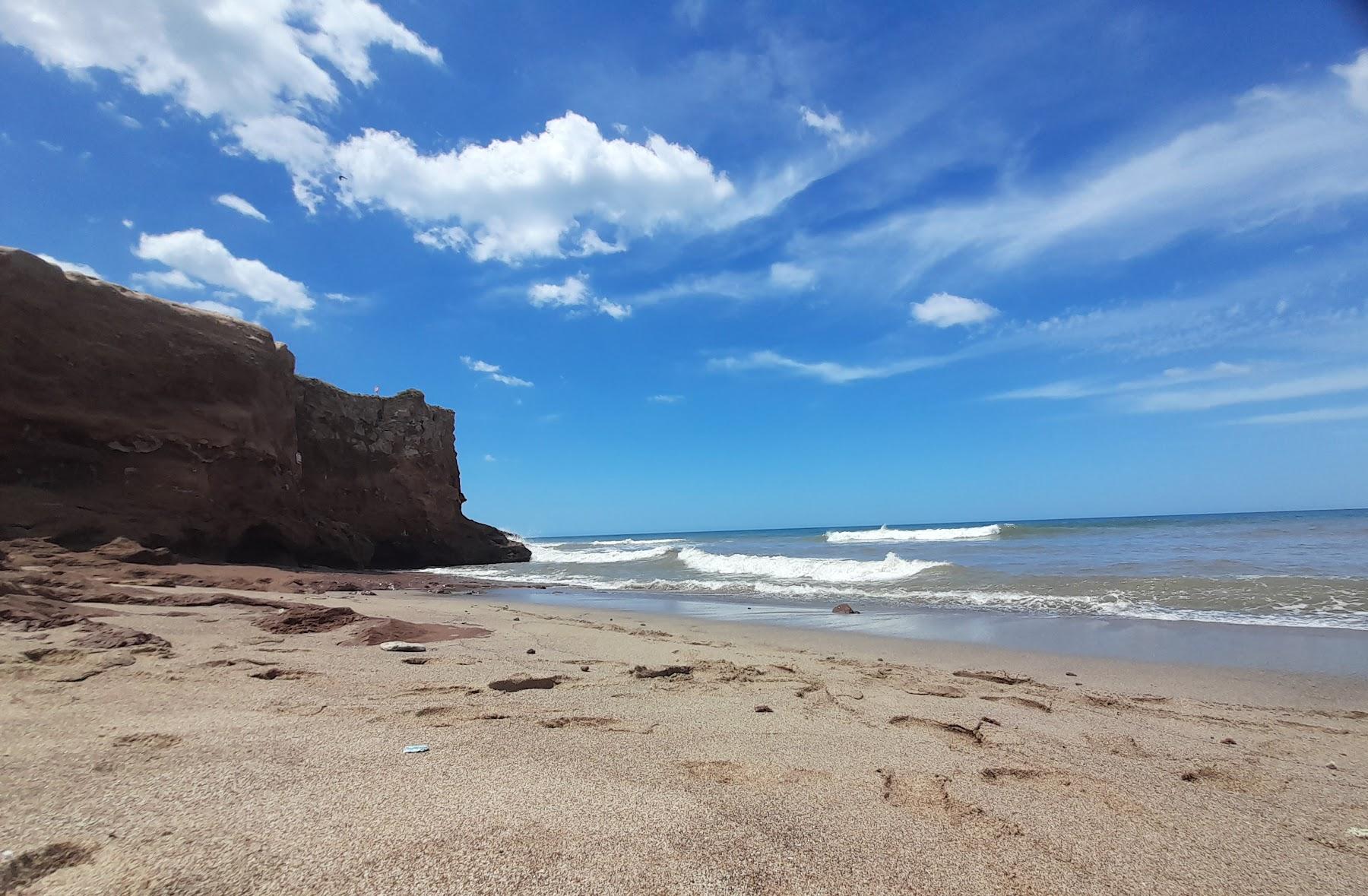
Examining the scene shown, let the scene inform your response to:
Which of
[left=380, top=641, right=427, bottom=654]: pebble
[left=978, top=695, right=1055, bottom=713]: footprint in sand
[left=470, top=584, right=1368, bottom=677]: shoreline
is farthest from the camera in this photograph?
[left=470, top=584, right=1368, bottom=677]: shoreline

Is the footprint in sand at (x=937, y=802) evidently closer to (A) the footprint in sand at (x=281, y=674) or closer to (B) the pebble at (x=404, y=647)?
(A) the footprint in sand at (x=281, y=674)

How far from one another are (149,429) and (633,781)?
16.3 metres

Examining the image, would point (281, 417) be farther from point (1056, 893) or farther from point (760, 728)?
point (1056, 893)

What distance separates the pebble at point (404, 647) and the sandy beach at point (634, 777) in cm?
13

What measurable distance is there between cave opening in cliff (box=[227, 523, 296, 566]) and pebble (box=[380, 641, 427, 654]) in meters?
13.7

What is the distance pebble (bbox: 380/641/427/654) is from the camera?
4902 mm

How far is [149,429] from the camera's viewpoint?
13.8m

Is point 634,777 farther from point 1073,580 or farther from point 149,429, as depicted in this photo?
point 149,429

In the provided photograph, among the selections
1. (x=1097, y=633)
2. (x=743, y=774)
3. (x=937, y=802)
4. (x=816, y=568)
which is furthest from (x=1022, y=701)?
(x=816, y=568)

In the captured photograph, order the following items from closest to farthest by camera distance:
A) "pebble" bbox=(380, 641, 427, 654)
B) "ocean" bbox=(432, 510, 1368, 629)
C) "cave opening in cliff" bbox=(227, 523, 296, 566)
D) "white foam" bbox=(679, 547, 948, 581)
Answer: "pebble" bbox=(380, 641, 427, 654)
"ocean" bbox=(432, 510, 1368, 629)
"white foam" bbox=(679, 547, 948, 581)
"cave opening in cliff" bbox=(227, 523, 296, 566)

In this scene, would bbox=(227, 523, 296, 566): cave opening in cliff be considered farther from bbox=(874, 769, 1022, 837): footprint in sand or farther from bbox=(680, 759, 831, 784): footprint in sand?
bbox=(874, 769, 1022, 837): footprint in sand

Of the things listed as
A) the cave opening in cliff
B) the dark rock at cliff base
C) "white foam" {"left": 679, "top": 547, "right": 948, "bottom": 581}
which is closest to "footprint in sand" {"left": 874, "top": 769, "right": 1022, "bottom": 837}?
"white foam" {"left": 679, "top": 547, "right": 948, "bottom": 581}

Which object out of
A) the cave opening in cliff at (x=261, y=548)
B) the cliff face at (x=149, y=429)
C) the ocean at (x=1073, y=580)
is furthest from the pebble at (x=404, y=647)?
the cave opening in cliff at (x=261, y=548)

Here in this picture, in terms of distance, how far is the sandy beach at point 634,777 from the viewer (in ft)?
5.49
